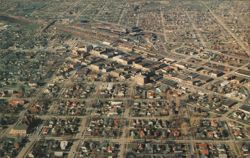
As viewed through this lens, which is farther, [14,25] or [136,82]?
[14,25]

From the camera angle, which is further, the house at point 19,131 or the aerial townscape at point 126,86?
the house at point 19,131

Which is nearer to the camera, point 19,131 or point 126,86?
point 19,131

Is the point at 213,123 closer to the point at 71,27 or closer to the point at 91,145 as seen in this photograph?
the point at 91,145

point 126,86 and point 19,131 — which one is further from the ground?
point 19,131

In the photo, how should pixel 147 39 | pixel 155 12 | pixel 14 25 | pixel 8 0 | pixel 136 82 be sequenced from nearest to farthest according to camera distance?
1. pixel 136 82
2. pixel 147 39
3. pixel 14 25
4. pixel 155 12
5. pixel 8 0

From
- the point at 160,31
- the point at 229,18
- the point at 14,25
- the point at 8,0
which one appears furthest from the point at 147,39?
the point at 8,0

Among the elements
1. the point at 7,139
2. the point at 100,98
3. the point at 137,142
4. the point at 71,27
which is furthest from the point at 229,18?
the point at 7,139

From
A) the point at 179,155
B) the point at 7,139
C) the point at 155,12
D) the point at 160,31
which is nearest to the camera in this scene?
the point at 179,155

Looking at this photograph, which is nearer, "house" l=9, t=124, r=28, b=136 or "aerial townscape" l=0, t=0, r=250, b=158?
"aerial townscape" l=0, t=0, r=250, b=158
